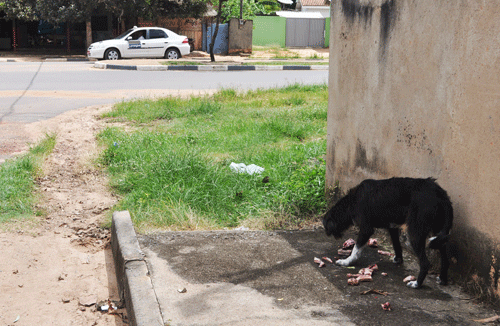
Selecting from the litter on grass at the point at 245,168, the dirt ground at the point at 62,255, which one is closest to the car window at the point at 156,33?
the dirt ground at the point at 62,255

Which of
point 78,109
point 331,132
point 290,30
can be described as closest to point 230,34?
point 290,30

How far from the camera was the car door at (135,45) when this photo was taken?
21094mm

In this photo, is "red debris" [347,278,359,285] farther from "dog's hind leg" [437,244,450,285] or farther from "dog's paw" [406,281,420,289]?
"dog's hind leg" [437,244,450,285]

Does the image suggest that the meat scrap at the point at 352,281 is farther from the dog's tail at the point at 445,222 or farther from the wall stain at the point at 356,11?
the wall stain at the point at 356,11

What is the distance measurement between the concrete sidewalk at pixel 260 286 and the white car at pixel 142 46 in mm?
18048

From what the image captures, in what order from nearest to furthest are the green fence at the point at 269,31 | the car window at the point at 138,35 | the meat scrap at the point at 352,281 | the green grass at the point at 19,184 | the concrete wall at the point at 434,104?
the concrete wall at the point at 434,104 < the meat scrap at the point at 352,281 < the green grass at the point at 19,184 < the car window at the point at 138,35 < the green fence at the point at 269,31

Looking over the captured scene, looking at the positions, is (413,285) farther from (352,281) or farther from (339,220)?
(339,220)

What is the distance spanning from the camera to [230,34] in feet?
88.4

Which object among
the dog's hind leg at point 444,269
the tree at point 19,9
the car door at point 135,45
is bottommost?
the dog's hind leg at point 444,269

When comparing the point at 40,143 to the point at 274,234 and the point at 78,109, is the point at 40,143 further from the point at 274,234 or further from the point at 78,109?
the point at 274,234

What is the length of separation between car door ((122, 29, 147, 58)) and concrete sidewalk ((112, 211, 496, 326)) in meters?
18.1

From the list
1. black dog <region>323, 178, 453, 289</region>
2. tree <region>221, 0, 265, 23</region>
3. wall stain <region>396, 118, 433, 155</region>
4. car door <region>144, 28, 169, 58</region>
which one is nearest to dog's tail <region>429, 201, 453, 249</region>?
black dog <region>323, 178, 453, 289</region>

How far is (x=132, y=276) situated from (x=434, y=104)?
236 centimetres

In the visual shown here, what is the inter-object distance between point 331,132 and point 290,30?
29542 millimetres
